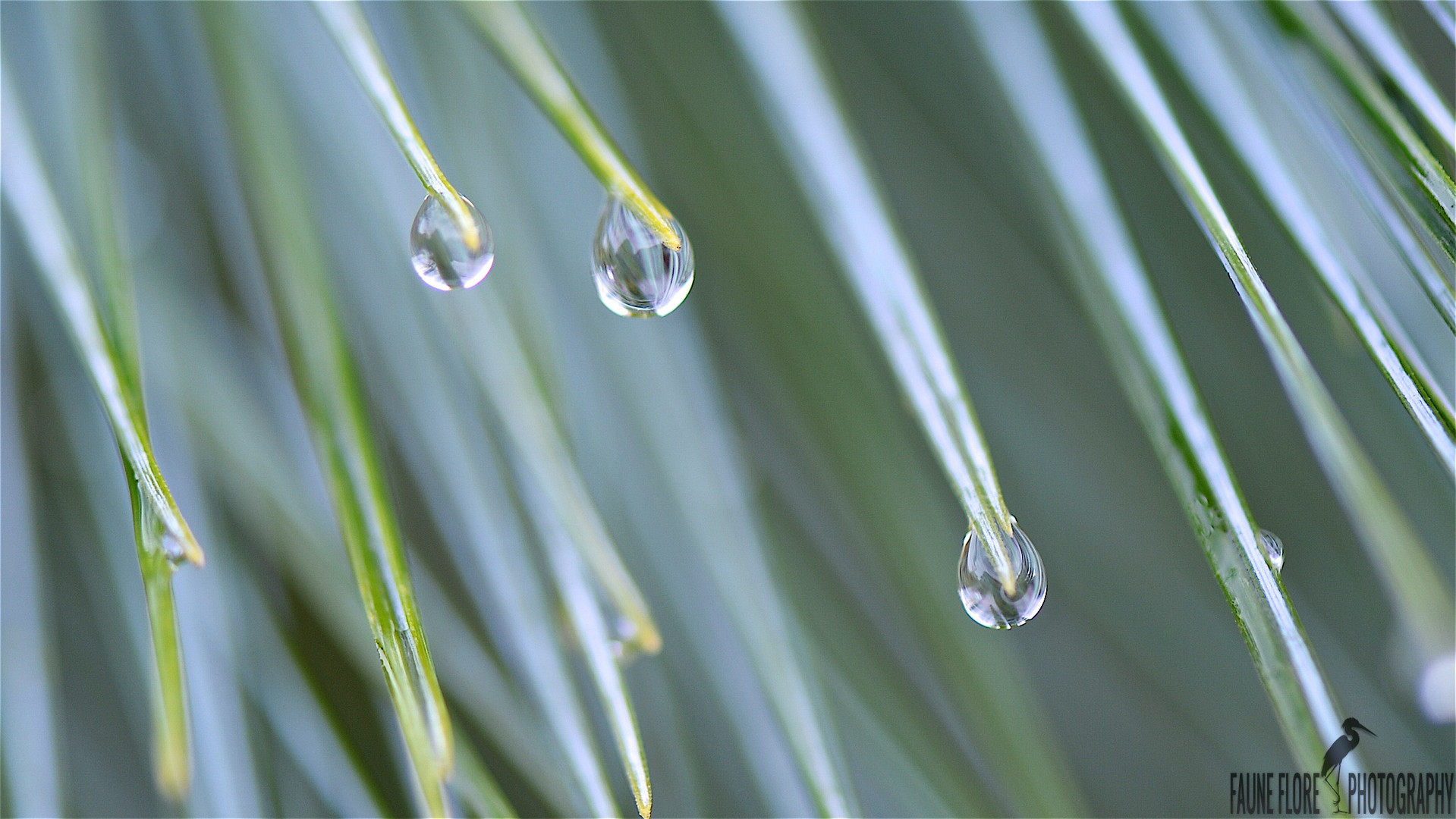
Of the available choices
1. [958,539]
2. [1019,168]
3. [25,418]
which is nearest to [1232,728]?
[958,539]

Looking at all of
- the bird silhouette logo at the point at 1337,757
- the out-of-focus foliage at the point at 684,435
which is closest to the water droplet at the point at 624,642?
the out-of-focus foliage at the point at 684,435

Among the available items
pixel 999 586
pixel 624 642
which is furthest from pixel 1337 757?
pixel 624 642

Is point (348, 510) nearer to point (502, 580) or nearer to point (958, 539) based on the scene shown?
point (502, 580)

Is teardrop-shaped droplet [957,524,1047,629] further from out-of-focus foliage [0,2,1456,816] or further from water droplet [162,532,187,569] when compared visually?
water droplet [162,532,187,569]

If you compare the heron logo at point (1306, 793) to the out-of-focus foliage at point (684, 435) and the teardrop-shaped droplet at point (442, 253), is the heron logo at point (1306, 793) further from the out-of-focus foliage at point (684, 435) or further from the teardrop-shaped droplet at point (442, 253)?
the teardrop-shaped droplet at point (442, 253)

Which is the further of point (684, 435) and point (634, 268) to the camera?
point (684, 435)

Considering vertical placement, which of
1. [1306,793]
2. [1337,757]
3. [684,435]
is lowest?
[1306,793]

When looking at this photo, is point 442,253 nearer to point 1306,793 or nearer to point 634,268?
point 634,268
